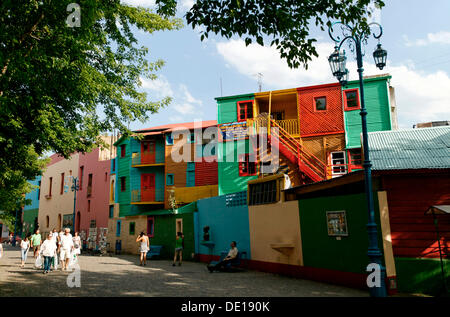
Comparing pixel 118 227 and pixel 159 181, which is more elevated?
pixel 159 181

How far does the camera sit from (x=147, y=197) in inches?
1188

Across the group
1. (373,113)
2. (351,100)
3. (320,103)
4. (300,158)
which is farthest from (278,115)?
(300,158)

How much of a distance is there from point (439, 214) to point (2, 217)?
3182 cm

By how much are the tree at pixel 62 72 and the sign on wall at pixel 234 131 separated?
6.36m

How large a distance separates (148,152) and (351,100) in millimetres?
17589

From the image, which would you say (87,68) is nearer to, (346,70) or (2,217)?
(346,70)

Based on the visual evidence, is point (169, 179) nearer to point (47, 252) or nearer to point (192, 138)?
point (192, 138)

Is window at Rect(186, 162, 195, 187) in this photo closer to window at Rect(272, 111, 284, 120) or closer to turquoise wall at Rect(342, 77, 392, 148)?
window at Rect(272, 111, 284, 120)

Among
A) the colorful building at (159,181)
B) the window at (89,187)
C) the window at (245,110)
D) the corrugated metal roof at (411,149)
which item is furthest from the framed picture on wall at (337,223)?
the window at (89,187)

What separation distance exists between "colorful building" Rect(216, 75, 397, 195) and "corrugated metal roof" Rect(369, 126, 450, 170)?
6.45 meters

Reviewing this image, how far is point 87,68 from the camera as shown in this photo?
40.2ft

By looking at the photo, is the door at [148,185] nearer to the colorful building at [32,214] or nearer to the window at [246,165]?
the window at [246,165]

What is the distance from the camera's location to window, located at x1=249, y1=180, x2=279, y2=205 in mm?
14852

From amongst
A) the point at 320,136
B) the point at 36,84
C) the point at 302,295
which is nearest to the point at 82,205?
the point at 320,136
